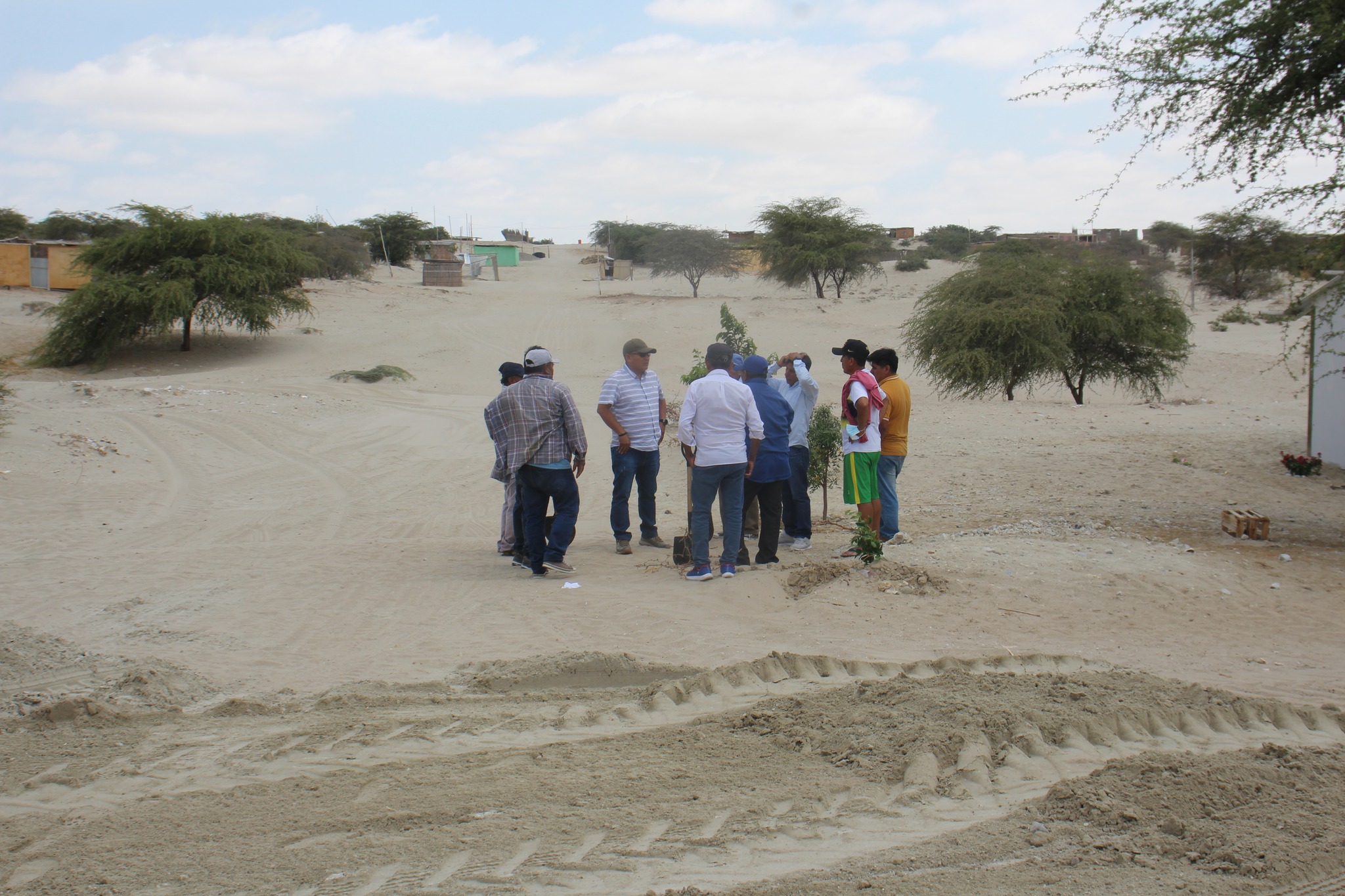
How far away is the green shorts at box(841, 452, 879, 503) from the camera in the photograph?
305 inches

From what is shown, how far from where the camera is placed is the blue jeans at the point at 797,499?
8.38 meters

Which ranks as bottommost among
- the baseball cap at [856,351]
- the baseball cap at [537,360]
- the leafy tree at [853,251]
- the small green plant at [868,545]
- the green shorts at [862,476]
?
the small green plant at [868,545]

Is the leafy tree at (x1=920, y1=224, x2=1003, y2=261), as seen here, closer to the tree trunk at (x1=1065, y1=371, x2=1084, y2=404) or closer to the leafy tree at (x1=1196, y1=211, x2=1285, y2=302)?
the leafy tree at (x1=1196, y1=211, x2=1285, y2=302)

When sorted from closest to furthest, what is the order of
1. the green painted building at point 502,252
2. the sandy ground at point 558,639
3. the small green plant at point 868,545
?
the sandy ground at point 558,639 < the small green plant at point 868,545 < the green painted building at point 502,252

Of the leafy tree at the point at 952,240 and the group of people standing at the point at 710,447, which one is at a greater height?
the leafy tree at the point at 952,240

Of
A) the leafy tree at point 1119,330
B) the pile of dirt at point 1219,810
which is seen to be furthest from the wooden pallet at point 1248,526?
the leafy tree at point 1119,330

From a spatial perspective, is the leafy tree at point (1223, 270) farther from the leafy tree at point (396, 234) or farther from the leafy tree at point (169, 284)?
the leafy tree at point (396, 234)

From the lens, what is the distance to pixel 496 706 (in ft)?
15.7

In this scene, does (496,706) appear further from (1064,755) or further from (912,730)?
(1064,755)

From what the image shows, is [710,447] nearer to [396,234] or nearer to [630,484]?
[630,484]

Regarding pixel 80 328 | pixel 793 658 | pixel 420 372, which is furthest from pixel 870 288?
pixel 793 658

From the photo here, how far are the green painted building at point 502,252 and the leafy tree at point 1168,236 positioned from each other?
45.3 meters

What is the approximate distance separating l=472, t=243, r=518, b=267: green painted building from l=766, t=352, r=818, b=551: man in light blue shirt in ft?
217

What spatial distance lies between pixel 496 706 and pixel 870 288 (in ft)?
165
